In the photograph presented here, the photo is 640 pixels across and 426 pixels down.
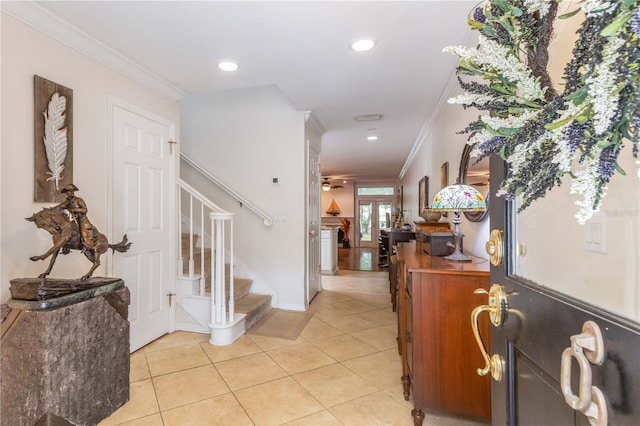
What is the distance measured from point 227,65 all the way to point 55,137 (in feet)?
4.33

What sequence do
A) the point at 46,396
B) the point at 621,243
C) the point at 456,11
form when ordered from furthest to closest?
1. the point at 456,11
2. the point at 46,396
3. the point at 621,243

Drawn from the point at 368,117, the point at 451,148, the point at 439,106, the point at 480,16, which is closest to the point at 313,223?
the point at 368,117

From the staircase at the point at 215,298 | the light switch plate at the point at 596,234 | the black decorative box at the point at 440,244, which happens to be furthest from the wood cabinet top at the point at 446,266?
the staircase at the point at 215,298

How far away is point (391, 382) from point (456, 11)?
246cm

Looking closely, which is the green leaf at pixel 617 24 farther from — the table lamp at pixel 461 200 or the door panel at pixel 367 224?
the door panel at pixel 367 224

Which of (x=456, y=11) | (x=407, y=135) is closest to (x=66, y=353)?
(x=456, y=11)

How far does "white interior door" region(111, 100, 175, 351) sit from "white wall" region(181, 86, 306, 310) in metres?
0.97

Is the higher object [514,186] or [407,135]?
[407,135]

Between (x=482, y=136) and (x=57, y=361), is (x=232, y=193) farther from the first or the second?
(x=482, y=136)

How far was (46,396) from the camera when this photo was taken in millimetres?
1466

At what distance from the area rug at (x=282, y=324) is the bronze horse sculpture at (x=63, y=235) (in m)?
1.72

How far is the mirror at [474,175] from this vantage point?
2.14m

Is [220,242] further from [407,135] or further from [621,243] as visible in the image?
[407,135]

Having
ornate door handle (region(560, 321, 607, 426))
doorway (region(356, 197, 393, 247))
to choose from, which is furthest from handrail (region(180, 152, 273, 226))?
doorway (region(356, 197, 393, 247))
